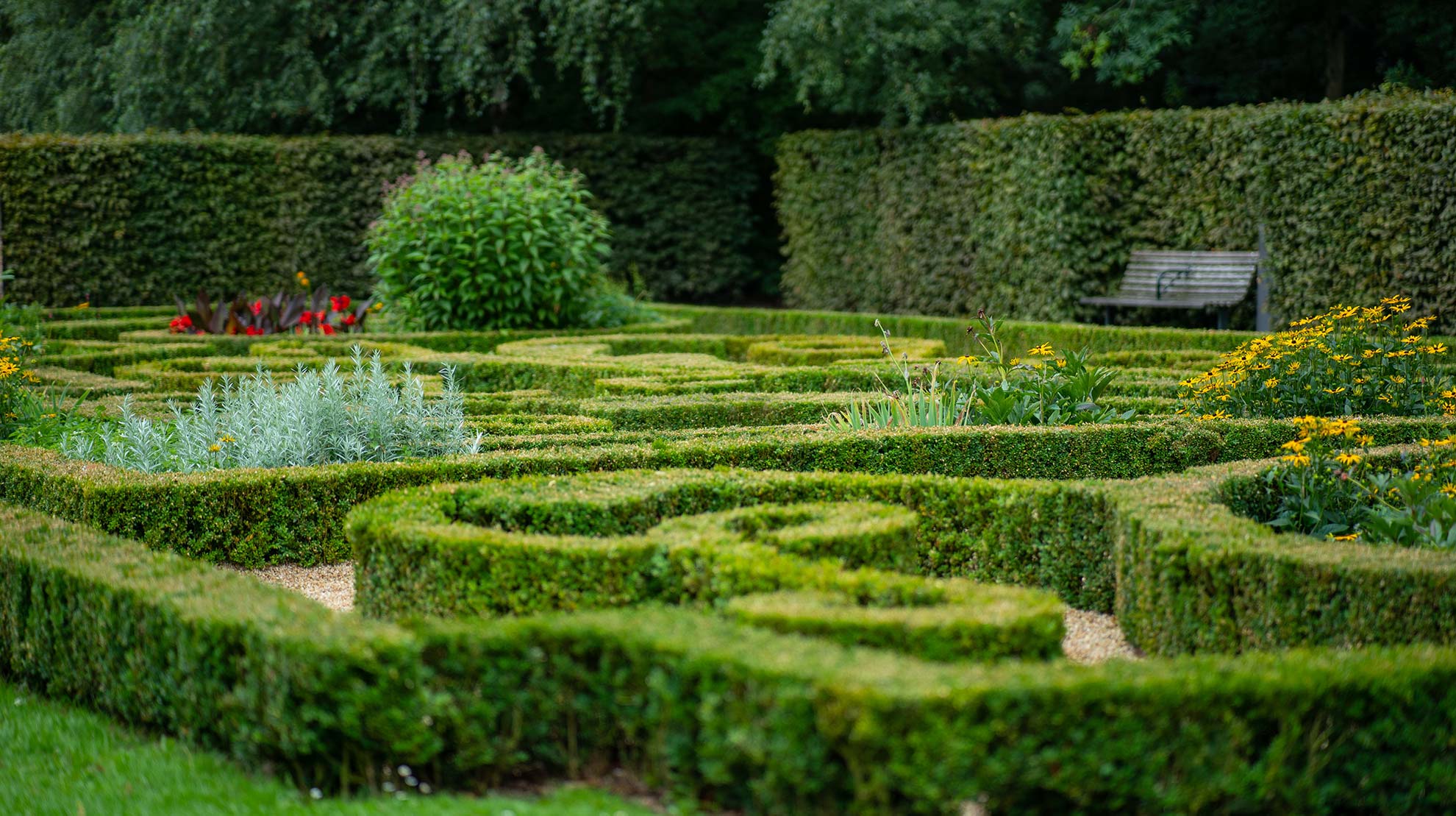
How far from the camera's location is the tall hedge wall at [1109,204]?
37.6 feet

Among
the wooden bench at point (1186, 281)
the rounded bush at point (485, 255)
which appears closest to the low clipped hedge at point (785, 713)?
the rounded bush at point (485, 255)

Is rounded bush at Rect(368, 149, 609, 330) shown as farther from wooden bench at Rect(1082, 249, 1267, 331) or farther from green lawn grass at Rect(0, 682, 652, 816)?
green lawn grass at Rect(0, 682, 652, 816)

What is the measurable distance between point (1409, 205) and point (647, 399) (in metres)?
7.40

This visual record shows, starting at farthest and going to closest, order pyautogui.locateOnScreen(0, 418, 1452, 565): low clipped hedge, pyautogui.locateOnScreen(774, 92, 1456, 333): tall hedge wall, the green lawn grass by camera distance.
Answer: pyautogui.locateOnScreen(774, 92, 1456, 333): tall hedge wall < pyautogui.locateOnScreen(0, 418, 1452, 565): low clipped hedge < the green lawn grass

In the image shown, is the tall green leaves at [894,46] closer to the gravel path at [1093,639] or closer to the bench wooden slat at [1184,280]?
the bench wooden slat at [1184,280]

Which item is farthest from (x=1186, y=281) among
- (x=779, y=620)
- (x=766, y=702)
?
(x=766, y=702)

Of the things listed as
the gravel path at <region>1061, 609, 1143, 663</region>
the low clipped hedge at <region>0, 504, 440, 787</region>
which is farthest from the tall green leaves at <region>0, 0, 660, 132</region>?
the low clipped hedge at <region>0, 504, 440, 787</region>

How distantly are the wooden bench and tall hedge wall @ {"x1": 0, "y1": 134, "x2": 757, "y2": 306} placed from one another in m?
9.32

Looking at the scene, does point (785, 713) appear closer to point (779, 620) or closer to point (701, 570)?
point (779, 620)

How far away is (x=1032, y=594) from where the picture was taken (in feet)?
12.7

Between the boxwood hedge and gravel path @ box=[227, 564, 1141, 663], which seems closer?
the boxwood hedge

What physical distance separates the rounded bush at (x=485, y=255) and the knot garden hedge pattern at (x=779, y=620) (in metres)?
6.24

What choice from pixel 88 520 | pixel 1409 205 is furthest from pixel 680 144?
pixel 88 520

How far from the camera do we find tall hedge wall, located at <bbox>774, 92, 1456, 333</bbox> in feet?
37.6
